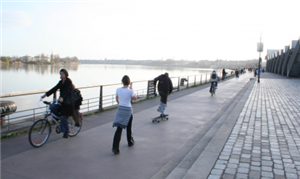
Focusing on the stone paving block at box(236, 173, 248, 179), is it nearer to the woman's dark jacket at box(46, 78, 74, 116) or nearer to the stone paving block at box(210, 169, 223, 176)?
the stone paving block at box(210, 169, 223, 176)

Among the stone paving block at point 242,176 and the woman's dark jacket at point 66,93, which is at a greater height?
the woman's dark jacket at point 66,93

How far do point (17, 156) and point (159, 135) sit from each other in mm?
3196

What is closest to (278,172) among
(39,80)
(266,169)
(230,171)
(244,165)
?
(266,169)

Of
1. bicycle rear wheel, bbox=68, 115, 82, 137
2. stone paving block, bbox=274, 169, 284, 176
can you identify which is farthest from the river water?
stone paving block, bbox=274, 169, 284, 176

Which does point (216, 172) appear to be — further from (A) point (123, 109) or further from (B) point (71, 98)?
(B) point (71, 98)

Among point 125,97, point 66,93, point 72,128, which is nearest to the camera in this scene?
point 125,97

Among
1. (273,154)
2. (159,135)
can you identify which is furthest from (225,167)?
(159,135)

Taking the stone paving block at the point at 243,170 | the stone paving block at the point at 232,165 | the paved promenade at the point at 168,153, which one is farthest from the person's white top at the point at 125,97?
the stone paving block at the point at 243,170

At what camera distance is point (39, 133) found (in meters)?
4.91

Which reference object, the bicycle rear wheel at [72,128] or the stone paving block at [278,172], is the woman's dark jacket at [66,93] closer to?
the bicycle rear wheel at [72,128]

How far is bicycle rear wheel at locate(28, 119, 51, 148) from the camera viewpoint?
15.6 feet

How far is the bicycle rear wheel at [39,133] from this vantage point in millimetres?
4742

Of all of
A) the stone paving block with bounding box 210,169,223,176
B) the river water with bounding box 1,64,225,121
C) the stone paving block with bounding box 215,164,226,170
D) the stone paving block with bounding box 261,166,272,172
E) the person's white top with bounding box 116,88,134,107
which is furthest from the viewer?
the river water with bounding box 1,64,225,121

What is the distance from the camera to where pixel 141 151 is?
4.82 meters
